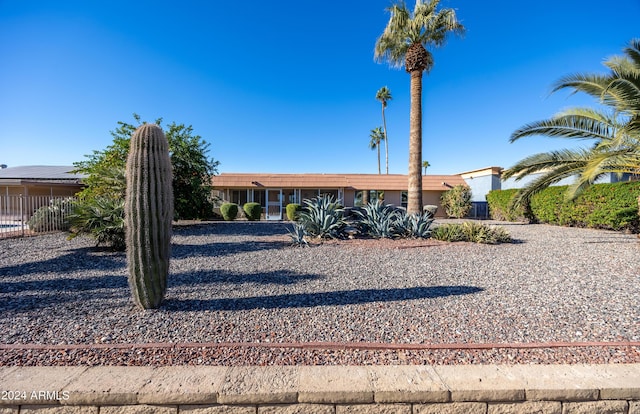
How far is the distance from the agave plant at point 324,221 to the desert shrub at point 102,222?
16.6ft

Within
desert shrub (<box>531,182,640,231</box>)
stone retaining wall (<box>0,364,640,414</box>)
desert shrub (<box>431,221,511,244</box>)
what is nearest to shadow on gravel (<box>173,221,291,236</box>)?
→ desert shrub (<box>431,221,511,244</box>)

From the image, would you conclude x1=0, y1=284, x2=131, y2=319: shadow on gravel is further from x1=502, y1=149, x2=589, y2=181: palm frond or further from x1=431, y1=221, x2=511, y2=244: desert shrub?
x1=502, y1=149, x2=589, y2=181: palm frond

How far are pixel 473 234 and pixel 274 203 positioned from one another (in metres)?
15.5

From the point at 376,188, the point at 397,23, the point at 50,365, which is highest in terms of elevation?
the point at 397,23

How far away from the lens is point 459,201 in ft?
66.5

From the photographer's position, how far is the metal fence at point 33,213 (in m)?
10.7

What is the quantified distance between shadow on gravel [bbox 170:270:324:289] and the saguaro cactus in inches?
46.6

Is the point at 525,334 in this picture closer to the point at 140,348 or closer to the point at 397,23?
the point at 140,348

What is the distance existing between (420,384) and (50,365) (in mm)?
3036

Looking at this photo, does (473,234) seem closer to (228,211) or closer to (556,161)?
(556,161)

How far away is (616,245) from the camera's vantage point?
26.0ft

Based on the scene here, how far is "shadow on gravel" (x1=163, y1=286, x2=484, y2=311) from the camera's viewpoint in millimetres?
→ 3675

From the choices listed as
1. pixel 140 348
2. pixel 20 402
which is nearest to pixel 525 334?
pixel 140 348

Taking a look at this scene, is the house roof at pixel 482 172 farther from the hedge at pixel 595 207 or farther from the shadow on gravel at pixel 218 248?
the shadow on gravel at pixel 218 248
